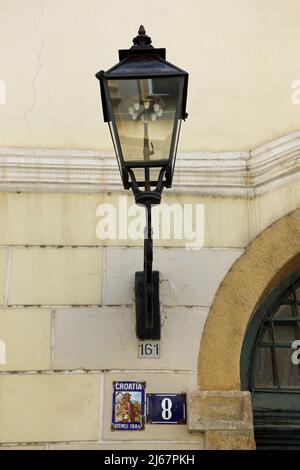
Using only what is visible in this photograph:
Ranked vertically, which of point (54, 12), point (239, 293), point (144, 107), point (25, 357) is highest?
point (54, 12)

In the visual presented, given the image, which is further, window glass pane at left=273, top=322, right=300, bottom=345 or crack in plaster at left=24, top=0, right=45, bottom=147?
crack in plaster at left=24, top=0, right=45, bottom=147

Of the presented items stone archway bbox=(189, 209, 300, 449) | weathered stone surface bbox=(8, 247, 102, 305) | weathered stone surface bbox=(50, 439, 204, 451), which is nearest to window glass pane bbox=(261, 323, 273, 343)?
stone archway bbox=(189, 209, 300, 449)

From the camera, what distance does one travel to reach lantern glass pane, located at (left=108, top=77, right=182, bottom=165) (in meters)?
3.98

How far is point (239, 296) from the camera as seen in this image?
14.9 ft

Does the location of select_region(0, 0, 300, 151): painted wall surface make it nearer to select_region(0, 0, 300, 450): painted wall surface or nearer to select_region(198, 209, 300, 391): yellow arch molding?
select_region(0, 0, 300, 450): painted wall surface

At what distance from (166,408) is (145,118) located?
1.66 m

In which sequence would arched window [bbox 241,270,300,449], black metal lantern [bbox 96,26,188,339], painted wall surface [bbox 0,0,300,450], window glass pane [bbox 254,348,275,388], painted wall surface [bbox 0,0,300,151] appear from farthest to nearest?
painted wall surface [bbox 0,0,300,151] < window glass pane [bbox 254,348,275,388] < arched window [bbox 241,270,300,449] < painted wall surface [bbox 0,0,300,450] < black metal lantern [bbox 96,26,188,339]

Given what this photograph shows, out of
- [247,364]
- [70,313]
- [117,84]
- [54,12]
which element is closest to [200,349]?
[247,364]

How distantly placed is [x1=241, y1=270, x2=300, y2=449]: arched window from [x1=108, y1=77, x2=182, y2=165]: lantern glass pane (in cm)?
136

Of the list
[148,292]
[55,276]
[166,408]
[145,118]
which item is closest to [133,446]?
[166,408]

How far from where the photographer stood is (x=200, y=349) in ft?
14.6

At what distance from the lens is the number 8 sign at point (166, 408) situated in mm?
4289

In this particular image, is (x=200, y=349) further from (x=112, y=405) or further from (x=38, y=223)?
(x=38, y=223)
